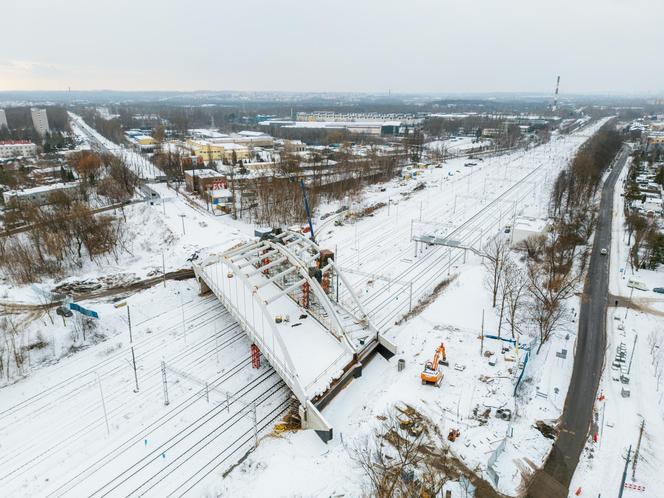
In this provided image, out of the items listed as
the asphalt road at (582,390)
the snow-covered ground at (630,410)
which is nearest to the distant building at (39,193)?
the asphalt road at (582,390)

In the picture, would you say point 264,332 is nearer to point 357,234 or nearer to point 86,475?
point 86,475

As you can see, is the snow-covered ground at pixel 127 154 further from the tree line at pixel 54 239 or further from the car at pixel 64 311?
the car at pixel 64 311

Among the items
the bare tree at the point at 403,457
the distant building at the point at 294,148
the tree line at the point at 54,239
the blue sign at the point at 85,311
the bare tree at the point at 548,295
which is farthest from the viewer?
the distant building at the point at 294,148

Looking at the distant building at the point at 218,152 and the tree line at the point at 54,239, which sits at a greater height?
the distant building at the point at 218,152

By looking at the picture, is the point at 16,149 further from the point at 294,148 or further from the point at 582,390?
the point at 582,390

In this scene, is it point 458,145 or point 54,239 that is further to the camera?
point 458,145

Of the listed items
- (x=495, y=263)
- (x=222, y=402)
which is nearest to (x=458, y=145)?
(x=495, y=263)

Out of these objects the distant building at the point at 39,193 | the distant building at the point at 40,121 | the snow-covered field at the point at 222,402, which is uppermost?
the distant building at the point at 40,121
